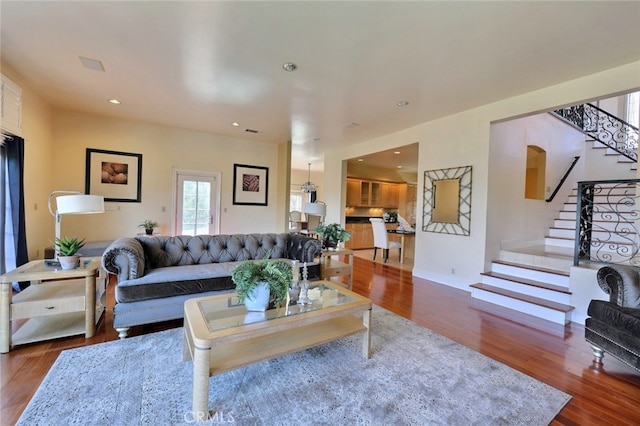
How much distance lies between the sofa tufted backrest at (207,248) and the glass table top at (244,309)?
1319mm

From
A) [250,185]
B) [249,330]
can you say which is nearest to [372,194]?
[250,185]

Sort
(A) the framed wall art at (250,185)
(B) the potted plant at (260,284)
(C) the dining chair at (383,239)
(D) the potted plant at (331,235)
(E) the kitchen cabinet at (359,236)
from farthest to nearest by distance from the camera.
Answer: (E) the kitchen cabinet at (359,236) < (A) the framed wall art at (250,185) < (C) the dining chair at (383,239) < (D) the potted plant at (331,235) < (B) the potted plant at (260,284)

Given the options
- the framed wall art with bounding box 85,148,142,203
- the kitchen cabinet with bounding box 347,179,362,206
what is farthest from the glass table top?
the kitchen cabinet with bounding box 347,179,362,206

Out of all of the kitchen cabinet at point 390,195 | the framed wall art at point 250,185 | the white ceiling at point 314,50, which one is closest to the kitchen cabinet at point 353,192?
the kitchen cabinet at point 390,195

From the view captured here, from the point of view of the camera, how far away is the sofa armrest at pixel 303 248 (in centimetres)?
358

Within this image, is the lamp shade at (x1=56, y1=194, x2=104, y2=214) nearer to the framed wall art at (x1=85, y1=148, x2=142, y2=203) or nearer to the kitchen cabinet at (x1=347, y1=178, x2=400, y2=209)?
the framed wall art at (x1=85, y1=148, x2=142, y2=203)

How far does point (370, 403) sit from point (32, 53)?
464 centimetres

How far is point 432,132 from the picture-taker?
4848 millimetres

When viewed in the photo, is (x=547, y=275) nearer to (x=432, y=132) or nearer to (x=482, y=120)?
(x=482, y=120)

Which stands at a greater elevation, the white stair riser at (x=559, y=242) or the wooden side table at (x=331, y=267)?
the white stair riser at (x=559, y=242)

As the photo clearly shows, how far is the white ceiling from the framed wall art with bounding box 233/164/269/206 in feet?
7.66

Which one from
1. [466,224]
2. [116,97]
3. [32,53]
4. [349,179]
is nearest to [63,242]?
[32,53]

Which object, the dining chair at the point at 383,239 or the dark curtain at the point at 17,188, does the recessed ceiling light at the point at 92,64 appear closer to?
the dark curtain at the point at 17,188

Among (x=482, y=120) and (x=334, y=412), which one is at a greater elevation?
(x=482, y=120)
